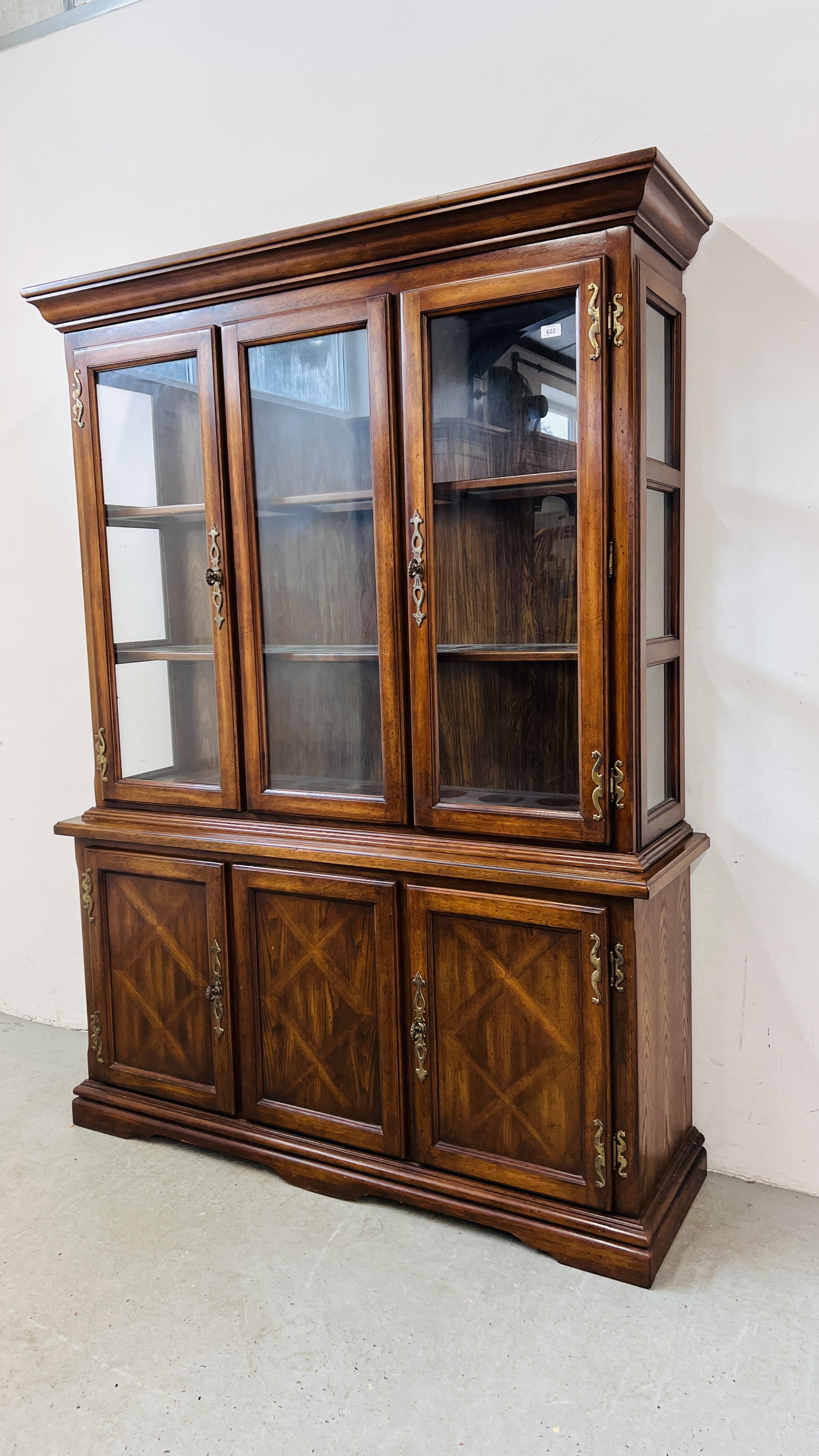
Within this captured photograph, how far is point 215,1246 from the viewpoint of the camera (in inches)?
83.7

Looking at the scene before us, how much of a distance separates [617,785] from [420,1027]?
695 mm

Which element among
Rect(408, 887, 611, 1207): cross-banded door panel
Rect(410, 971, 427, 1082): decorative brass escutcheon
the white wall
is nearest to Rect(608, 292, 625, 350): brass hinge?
the white wall

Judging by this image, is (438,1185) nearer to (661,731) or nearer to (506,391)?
(661,731)

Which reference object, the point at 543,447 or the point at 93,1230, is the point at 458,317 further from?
the point at 93,1230

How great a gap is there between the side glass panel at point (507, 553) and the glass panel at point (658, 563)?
18cm

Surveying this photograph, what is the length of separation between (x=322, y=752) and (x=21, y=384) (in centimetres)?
173

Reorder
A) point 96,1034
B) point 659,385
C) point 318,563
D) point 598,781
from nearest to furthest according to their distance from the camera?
point 598,781 < point 659,385 < point 318,563 < point 96,1034

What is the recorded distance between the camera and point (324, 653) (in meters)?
2.28

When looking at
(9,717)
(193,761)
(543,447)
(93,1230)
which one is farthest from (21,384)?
(93,1230)

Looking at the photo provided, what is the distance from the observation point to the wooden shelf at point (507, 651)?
2.02m

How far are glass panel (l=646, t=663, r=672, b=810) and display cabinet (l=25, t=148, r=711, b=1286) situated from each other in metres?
0.01

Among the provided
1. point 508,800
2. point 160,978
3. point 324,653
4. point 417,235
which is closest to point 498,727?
point 508,800

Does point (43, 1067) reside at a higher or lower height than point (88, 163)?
lower

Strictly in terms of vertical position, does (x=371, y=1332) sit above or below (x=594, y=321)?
below
